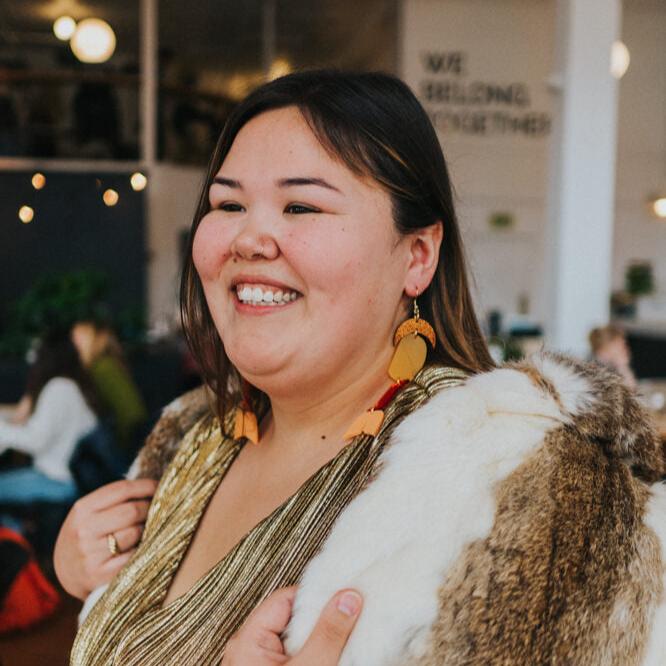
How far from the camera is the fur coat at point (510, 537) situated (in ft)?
2.45

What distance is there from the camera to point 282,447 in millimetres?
1145

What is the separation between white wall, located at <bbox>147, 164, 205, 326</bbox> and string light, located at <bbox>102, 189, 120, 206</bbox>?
4479 mm

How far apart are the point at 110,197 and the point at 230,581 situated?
256 centimetres

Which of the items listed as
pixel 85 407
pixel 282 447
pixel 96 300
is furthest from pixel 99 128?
pixel 282 447

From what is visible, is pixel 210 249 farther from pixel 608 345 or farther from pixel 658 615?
pixel 608 345

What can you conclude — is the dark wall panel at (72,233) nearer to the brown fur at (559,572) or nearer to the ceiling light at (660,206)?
the brown fur at (559,572)

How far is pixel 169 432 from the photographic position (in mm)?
1349

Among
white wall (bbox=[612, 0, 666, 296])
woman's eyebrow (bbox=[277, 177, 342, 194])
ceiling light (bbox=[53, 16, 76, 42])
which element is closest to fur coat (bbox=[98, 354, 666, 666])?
woman's eyebrow (bbox=[277, 177, 342, 194])

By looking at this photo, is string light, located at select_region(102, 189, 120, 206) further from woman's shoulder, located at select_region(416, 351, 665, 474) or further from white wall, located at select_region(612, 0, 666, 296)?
white wall, located at select_region(612, 0, 666, 296)

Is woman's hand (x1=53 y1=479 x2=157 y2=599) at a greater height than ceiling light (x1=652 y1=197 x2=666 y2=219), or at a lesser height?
lesser

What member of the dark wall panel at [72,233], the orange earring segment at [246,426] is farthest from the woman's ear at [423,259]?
the dark wall panel at [72,233]

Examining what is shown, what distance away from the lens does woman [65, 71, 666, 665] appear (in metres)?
0.76

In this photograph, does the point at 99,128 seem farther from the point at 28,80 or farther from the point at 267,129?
the point at 267,129

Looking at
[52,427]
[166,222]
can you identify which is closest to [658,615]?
[52,427]
